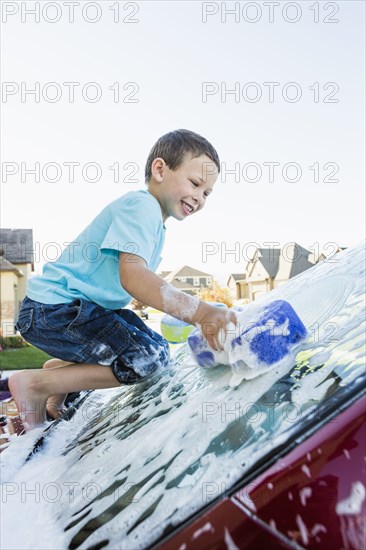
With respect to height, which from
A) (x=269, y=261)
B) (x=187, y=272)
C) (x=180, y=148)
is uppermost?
(x=180, y=148)

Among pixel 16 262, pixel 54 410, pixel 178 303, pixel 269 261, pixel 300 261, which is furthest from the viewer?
pixel 269 261

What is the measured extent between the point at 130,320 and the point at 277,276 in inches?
952

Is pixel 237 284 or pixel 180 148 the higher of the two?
pixel 180 148

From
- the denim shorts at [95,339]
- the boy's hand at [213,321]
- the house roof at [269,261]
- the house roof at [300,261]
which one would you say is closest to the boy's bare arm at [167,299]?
the boy's hand at [213,321]

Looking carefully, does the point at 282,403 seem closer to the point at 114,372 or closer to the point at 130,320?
the point at 114,372

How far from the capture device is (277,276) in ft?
83.6

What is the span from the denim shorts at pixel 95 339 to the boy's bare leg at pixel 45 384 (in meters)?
0.04

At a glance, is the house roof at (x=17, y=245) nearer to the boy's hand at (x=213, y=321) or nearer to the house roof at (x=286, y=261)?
the house roof at (x=286, y=261)

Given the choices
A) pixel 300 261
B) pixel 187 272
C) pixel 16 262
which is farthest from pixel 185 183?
pixel 187 272

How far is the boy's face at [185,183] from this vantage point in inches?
65.1

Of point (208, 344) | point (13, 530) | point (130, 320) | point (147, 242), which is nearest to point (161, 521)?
point (13, 530)

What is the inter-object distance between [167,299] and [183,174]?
0.57 m

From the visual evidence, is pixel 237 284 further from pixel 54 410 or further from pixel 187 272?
pixel 54 410

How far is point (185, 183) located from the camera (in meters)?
1.65
